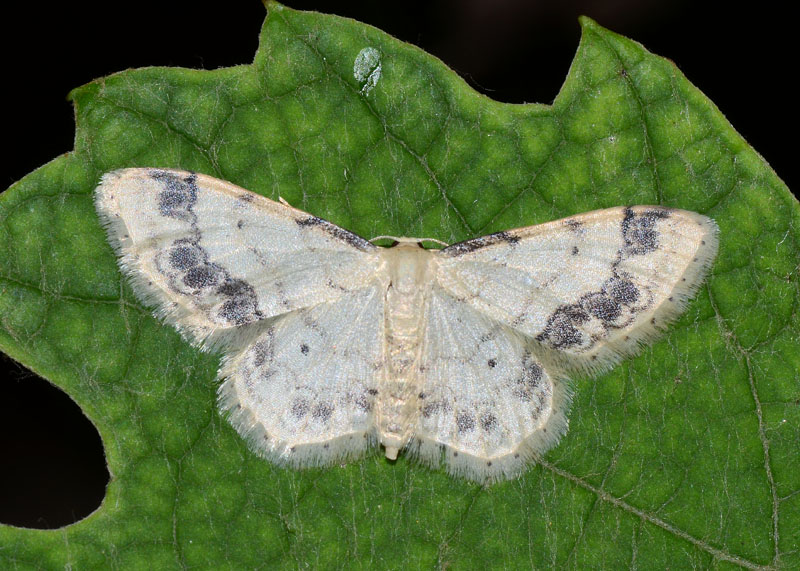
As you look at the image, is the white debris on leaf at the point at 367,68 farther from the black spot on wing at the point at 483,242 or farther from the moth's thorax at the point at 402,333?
the black spot on wing at the point at 483,242

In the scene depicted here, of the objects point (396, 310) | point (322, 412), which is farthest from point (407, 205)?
point (322, 412)

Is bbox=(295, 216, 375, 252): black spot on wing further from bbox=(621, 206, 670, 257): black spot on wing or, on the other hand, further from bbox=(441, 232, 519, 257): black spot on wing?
bbox=(621, 206, 670, 257): black spot on wing

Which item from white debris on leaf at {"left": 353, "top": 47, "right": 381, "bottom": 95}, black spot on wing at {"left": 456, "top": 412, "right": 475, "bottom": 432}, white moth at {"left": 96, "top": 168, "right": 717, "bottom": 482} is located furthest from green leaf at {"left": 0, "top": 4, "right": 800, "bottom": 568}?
black spot on wing at {"left": 456, "top": 412, "right": 475, "bottom": 432}

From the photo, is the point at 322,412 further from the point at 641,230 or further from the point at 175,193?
the point at 641,230

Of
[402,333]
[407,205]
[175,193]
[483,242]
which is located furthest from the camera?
[407,205]

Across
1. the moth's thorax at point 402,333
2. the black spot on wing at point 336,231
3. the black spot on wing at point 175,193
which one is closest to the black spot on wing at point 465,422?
the moth's thorax at point 402,333

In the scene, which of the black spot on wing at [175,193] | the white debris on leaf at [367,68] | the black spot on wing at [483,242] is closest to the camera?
the black spot on wing at [175,193]
